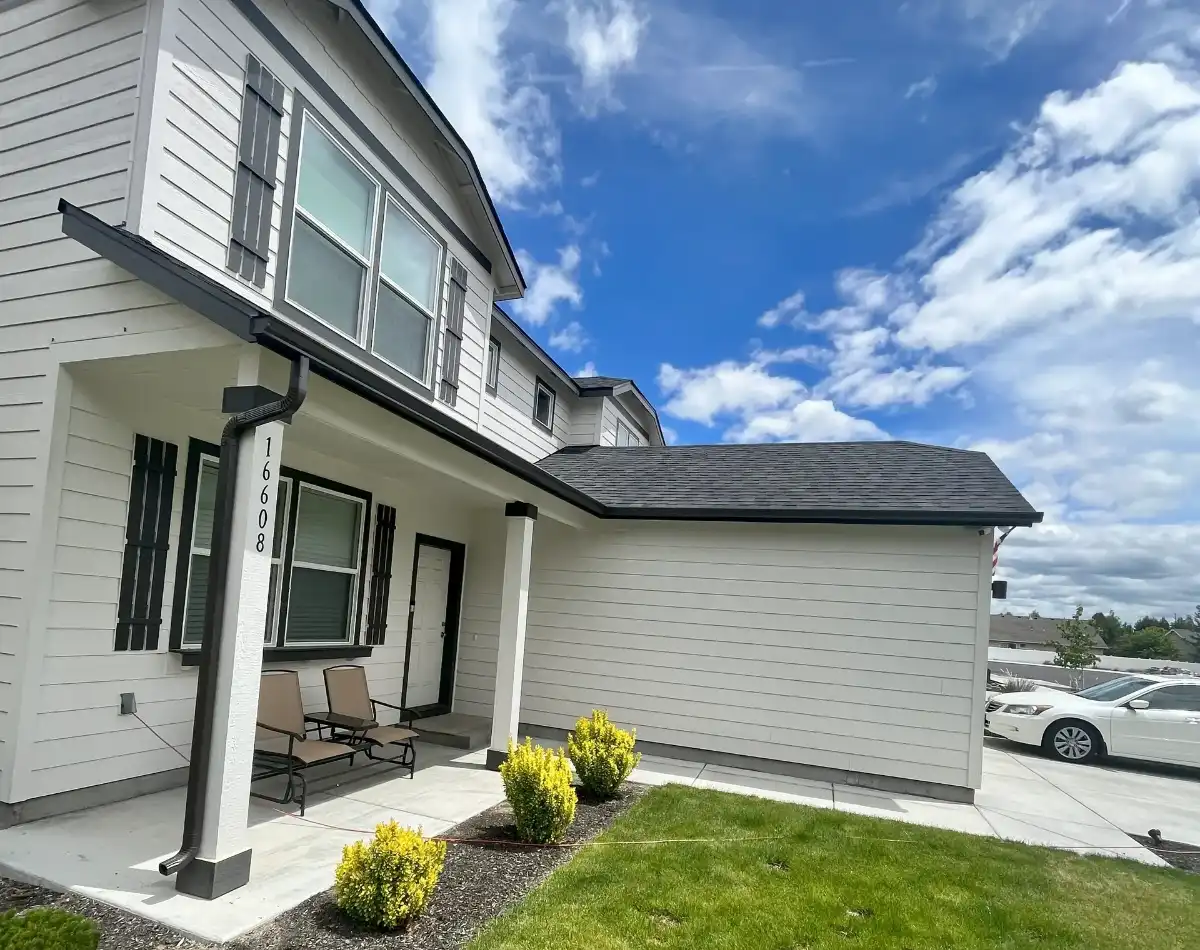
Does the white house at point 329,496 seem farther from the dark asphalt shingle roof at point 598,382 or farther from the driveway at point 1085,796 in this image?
the dark asphalt shingle roof at point 598,382

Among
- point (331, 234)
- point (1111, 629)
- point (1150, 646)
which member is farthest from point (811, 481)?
point (1111, 629)

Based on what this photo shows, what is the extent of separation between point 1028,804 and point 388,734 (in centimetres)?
651

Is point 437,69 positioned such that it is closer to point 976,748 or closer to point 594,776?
point 594,776

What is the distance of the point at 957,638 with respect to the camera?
7.20 metres

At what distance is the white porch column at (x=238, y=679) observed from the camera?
3533mm

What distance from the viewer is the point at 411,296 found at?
712 cm

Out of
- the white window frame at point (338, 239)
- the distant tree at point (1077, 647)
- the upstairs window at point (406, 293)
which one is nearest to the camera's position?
the white window frame at point (338, 239)

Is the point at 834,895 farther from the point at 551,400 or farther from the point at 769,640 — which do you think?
the point at 551,400

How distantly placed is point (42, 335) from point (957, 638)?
830 centimetres

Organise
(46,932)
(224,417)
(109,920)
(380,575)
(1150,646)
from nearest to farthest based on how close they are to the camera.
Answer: (46,932) < (109,920) < (224,417) < (380,575) < (1150,646)

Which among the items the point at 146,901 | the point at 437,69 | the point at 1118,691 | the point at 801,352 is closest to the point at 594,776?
the point at 146,901

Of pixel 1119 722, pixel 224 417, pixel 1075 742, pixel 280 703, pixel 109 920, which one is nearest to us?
pixel 109 920

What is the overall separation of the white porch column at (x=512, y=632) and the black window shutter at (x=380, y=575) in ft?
4.61

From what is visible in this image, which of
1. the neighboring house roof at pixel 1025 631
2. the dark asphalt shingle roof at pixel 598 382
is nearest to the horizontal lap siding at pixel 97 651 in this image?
the dark asphalt shingle roof at pixel 598 382
